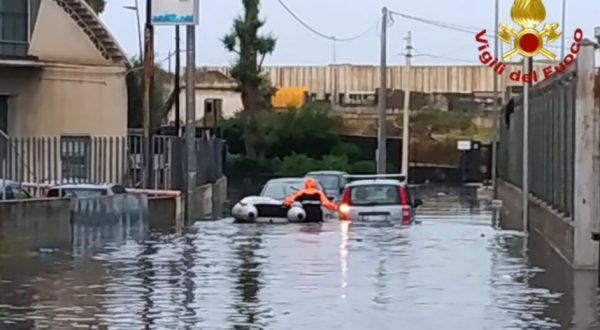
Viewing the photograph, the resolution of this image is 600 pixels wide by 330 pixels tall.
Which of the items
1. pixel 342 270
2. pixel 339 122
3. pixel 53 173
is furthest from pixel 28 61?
pixel 339 122

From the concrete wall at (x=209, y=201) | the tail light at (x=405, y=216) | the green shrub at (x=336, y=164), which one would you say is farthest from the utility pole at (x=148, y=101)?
the green shrub at (x=336, y=164)

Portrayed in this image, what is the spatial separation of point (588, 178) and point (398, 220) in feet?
36.2

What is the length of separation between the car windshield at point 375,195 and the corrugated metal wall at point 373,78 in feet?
191

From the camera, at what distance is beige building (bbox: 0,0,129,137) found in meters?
43.4

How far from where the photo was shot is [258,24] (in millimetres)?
76438

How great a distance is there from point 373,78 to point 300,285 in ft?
244

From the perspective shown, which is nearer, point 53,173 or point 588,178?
point 588,178

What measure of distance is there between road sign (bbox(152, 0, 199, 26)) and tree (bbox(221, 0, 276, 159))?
39710 mm

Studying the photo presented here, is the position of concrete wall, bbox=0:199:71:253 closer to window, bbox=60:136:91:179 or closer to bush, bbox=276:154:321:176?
window, bbox=60:136:91:179

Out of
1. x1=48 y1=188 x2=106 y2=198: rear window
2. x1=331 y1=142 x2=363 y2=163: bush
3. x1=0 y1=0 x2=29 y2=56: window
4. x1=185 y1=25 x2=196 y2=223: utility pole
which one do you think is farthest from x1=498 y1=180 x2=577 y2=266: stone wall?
x1=331 y1=142 x2=363 y2=163: bush

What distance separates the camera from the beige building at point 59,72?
43375 millimetres

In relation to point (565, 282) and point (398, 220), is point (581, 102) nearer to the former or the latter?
point (565, 282)

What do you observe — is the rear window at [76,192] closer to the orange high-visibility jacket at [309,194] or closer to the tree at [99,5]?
the orange high-visibility jacket at [309,194]

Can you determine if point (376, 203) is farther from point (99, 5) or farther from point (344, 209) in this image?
point (99, 5)
